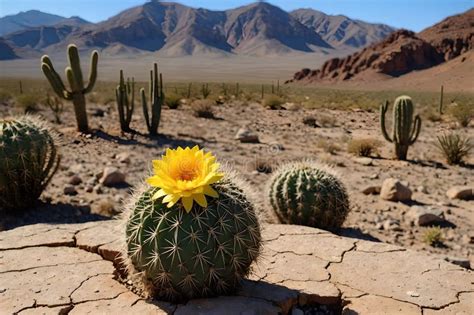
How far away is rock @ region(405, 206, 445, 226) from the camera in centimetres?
762

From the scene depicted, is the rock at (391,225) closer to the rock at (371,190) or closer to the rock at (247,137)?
the rock at (371,190)

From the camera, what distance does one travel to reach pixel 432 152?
14.0 metres

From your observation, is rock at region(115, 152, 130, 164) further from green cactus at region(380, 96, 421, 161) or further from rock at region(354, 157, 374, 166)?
green cactus at region(380, 96, 421, 161)

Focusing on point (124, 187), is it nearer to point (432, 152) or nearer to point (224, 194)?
point (224, 194)

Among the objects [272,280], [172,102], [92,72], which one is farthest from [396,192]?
[172,102]

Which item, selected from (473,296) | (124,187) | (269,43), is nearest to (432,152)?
(124,187)

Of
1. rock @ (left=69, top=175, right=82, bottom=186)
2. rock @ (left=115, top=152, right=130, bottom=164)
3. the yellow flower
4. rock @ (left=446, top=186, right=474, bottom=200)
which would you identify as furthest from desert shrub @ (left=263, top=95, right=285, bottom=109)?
the yellow flower

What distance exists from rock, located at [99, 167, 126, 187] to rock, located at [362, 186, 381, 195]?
15.1ft

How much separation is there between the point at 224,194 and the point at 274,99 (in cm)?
2332

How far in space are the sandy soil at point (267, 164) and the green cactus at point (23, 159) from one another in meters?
0.31

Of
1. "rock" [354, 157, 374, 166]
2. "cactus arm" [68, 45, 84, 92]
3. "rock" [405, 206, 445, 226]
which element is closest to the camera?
"rock" [405, 206, 445, 226]

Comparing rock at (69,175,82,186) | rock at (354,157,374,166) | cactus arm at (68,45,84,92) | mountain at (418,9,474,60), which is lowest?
rock at (354,157,374,166)

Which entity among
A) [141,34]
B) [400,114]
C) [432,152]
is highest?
[141,34]

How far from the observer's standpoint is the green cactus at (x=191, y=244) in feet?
10.3
